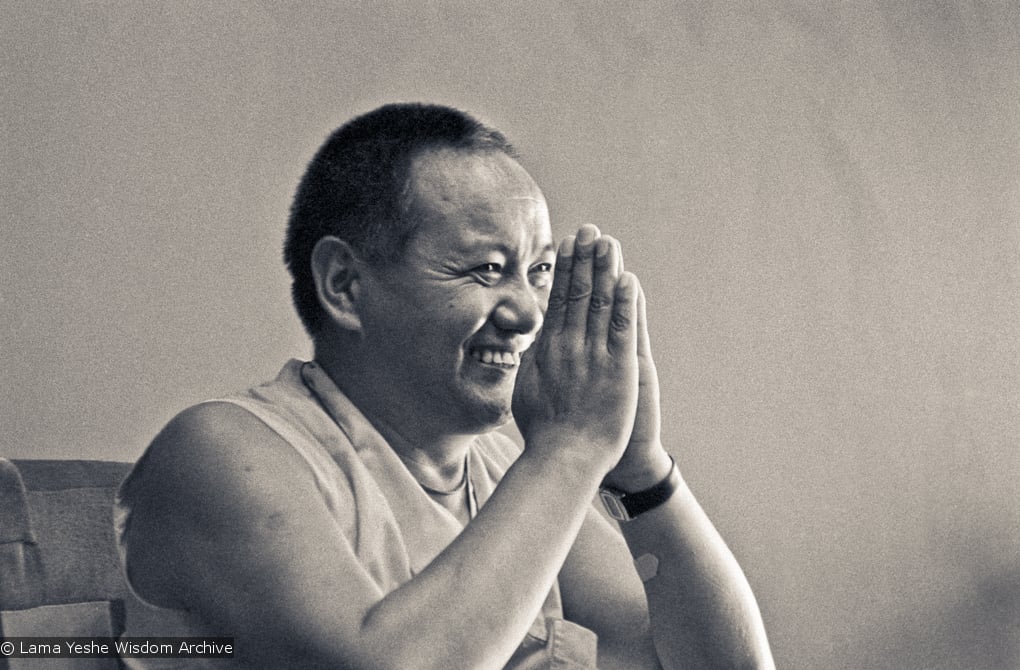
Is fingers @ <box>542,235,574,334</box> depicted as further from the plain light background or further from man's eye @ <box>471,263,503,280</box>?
the plain light background

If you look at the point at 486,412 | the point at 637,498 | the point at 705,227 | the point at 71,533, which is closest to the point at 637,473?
the point at 637,498

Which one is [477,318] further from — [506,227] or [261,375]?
[261,375]

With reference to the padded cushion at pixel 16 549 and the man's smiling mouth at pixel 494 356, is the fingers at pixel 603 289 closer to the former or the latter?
the man's smiling mouth at pixel 494 356

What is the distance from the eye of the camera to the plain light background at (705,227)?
1.46m

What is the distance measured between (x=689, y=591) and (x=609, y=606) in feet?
0.34

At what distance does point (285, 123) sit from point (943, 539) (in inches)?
58.5

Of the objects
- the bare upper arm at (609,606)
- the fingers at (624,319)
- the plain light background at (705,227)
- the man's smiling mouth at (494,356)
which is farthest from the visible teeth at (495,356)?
the plain light background at (705,227)

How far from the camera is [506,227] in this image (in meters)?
0.99

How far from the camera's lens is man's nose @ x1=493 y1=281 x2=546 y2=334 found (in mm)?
984

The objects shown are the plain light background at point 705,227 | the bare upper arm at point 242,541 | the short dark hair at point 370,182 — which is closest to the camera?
the bare upper arm at point 242,541

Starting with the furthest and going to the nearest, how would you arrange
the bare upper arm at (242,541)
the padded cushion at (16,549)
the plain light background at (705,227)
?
the plain light background at (705,227) < the padded cushion at (16,549) < the bare upper arm at (242,541)

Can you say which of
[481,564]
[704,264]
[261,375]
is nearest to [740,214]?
[704,264]

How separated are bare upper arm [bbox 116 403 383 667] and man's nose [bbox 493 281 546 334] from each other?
209 mm

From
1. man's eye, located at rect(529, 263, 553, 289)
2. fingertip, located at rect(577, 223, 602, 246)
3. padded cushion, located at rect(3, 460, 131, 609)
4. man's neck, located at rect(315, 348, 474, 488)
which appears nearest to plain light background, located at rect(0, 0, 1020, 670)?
padded cushion, located at rect(3, 460, 131, 609)
